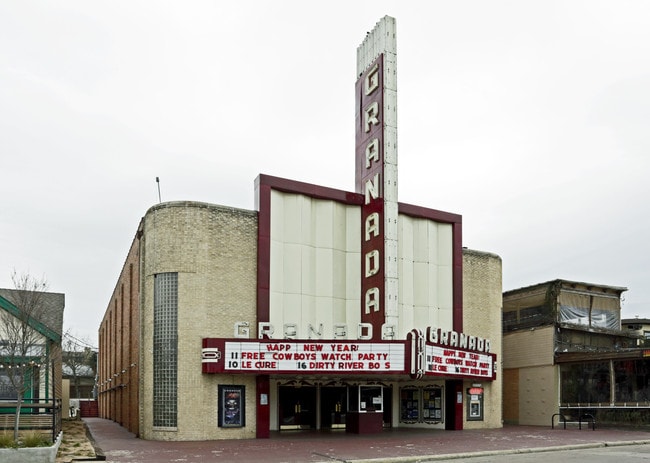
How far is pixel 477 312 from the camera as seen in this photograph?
119 ft

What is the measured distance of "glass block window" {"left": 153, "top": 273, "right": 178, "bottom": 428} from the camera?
27547mm

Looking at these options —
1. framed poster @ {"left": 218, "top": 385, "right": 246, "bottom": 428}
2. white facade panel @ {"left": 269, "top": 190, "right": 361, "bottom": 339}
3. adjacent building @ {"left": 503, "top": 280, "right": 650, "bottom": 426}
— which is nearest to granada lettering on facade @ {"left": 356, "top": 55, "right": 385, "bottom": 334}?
white facade panel @ {"left": 269, "top": 190, "right": 361, "bottom": 339}

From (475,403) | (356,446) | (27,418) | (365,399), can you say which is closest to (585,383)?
(475,403)

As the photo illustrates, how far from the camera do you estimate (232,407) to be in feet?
92.7

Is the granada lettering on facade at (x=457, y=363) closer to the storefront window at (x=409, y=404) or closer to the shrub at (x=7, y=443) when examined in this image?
the storefront window at (x=409, y=404)

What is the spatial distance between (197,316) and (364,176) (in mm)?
9851

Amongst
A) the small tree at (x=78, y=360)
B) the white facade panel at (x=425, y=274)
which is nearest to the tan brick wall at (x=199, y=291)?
the white facade panel at (x=425, y=274)

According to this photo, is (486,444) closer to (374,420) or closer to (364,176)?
(374,420)

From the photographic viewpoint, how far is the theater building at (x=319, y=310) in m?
28.0

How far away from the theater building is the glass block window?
0.04 metres

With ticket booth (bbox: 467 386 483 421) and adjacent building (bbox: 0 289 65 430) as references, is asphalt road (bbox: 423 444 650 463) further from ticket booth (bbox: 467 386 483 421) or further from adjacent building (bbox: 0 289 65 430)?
adjacent building (bbox: 0 289 65 430)

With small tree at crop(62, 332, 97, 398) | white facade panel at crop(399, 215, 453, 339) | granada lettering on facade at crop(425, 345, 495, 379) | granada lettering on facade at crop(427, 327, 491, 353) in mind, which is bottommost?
small tree at crop(62, 332, 97, 398)

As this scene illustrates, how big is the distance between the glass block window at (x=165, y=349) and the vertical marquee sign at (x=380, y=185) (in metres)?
8.16

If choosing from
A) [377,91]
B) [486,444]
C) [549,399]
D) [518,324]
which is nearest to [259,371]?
[486,444]
